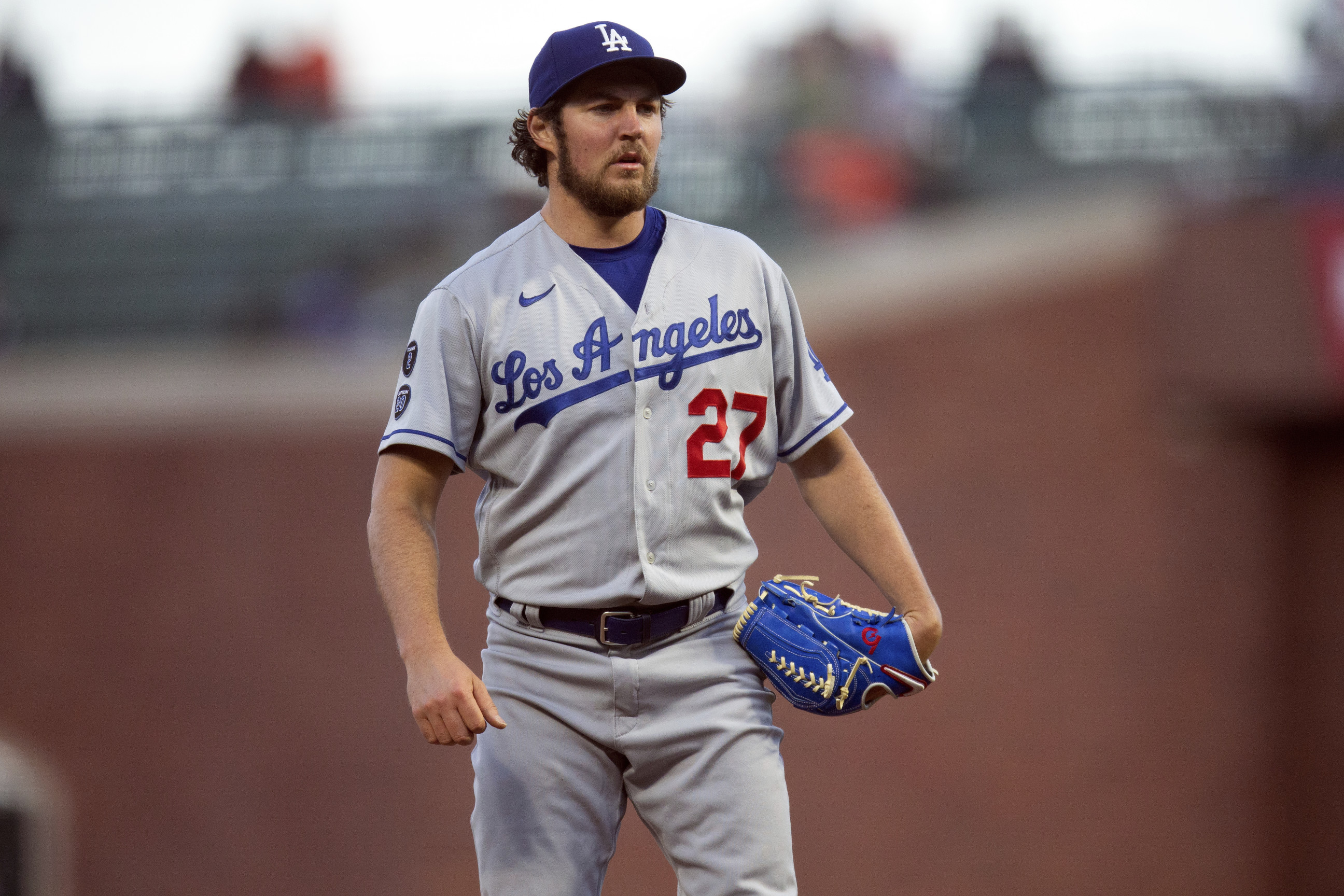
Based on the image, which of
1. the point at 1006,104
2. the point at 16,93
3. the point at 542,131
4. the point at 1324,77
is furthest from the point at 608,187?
the point at 16,93

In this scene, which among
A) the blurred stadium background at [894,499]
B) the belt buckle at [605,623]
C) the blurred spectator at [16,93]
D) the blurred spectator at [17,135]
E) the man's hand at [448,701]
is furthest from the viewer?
the blurred spectator at [16,93]

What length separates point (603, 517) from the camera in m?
2.83

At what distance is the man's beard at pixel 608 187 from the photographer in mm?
2885

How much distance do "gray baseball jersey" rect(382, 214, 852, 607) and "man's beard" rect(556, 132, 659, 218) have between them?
118 millimetres

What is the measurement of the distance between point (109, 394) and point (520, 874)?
763 cm

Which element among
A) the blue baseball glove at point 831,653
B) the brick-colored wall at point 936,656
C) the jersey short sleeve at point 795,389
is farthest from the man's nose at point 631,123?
the brick-colored wall at point 936,656

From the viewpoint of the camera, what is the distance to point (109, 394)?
9.52m

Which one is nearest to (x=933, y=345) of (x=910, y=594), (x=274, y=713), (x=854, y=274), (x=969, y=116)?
(x=854, y=274)

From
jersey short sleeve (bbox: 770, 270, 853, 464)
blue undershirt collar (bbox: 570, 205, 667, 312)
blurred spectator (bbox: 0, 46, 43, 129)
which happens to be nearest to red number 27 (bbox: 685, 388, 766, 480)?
jersey short sleeve (bbox: 770, 270, 853, 464)

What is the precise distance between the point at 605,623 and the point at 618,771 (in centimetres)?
30

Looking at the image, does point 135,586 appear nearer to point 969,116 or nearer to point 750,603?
point 969,116

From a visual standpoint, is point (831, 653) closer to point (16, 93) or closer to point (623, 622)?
point (623, 622)

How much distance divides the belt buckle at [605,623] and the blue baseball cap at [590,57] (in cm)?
101

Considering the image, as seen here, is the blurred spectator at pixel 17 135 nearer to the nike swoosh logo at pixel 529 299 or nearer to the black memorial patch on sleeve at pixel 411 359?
the black memorial patch on sleeve at pixel 411 359
